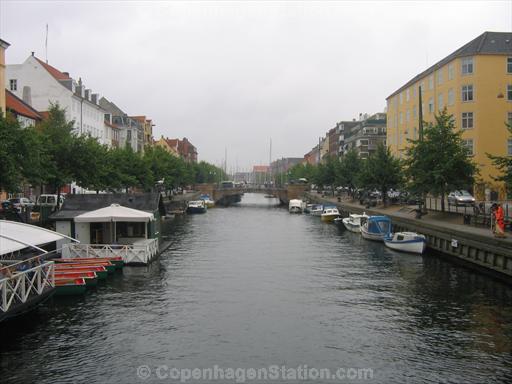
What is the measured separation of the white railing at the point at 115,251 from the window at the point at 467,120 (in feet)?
172

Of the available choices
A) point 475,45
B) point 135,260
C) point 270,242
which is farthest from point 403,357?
point 475,45

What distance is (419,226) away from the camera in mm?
50156

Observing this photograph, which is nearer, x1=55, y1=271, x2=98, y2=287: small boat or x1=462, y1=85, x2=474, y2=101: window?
x1=55, y1=271, x2=98, y2=287: small boat

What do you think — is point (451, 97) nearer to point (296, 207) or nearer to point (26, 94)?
point (296, 207)

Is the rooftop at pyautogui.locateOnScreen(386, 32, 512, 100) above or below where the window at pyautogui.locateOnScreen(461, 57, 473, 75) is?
above

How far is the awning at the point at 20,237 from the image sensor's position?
22.1 m

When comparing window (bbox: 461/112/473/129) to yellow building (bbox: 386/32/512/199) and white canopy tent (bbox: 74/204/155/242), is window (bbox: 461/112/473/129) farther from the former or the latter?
white canopy tent (bbox: 74/204/155/242)

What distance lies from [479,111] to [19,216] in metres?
58.5

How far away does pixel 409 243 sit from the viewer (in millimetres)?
45875

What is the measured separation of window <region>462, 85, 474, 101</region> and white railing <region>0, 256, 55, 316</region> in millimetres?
63815

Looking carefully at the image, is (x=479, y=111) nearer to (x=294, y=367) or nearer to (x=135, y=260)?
(x=135, y=260)

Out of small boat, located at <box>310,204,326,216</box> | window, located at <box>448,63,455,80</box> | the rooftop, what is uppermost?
the rooftop

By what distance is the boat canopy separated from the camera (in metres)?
36.4

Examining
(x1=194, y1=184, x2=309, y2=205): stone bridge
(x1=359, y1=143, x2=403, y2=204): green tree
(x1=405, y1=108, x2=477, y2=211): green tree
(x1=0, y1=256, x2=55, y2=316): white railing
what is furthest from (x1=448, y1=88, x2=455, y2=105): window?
(x1=194, y1=184, x2=309, y2=205): stone bridge
